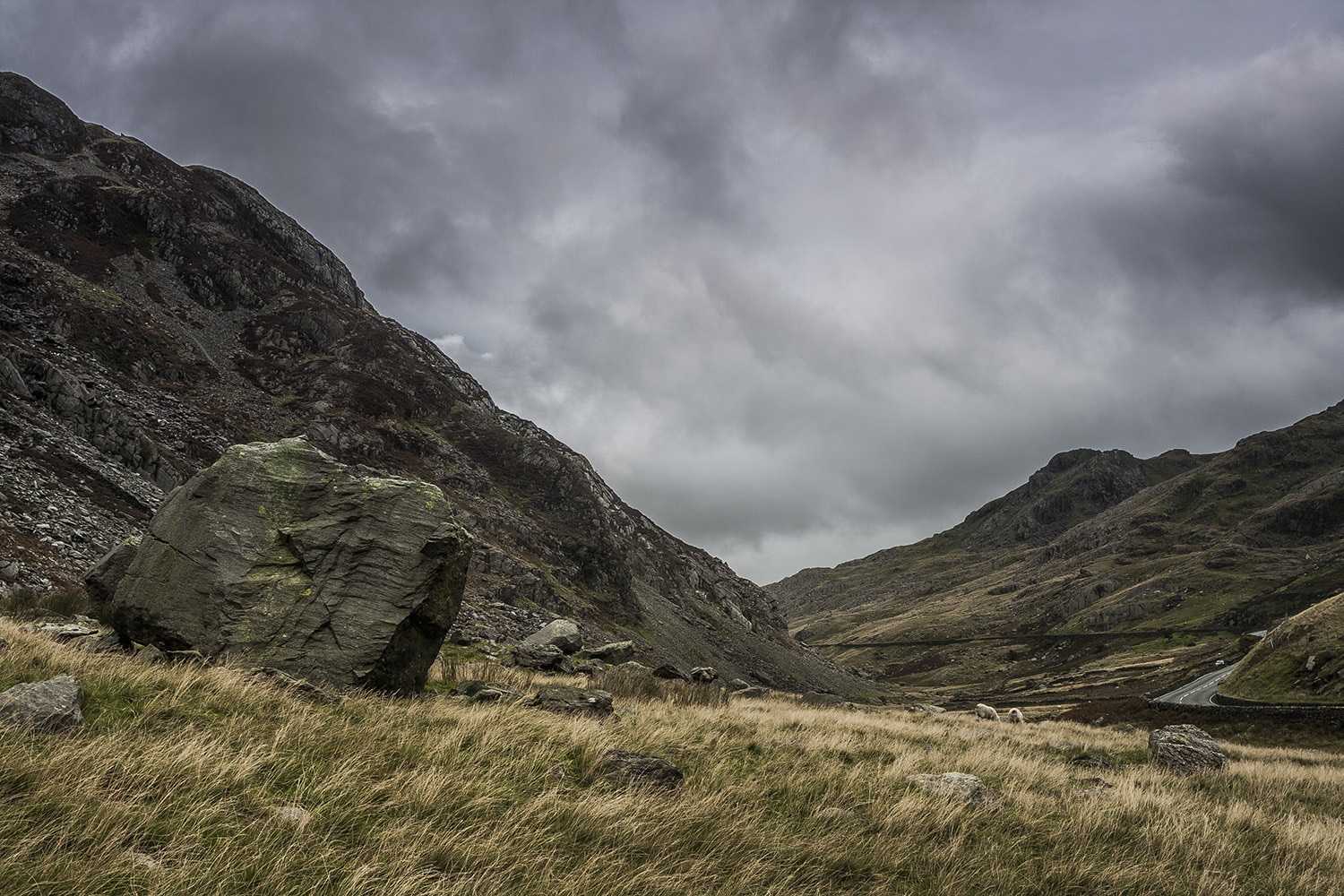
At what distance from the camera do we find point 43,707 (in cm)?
568

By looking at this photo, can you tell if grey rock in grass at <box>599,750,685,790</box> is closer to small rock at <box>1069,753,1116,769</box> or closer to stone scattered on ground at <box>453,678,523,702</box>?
stone scattered on ground at <box>453,678,523,702</box>

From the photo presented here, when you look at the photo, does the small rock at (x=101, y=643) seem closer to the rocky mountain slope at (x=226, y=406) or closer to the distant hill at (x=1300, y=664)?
the rocky mountain slope at (x=226, y=406)

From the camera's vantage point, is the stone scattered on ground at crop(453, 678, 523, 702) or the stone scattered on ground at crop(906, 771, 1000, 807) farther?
the stone scattered on ground at crop(453, 678, 523, 702)

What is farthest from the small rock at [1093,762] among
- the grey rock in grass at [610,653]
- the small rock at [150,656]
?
the grey rock in grass at [610,653]

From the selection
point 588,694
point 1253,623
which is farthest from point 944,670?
point 588,694

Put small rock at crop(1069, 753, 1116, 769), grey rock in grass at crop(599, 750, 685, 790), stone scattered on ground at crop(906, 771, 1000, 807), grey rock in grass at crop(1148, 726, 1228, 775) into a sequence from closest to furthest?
grey rock in grass at crop(599, 750, 685, 790)
stone scattered on ground at crop(906, 771, 1000, 807)
small rock at crop(1069, 753, 1116, 769)
grey rock in grass at crop(1148, 726, 1228, 775)

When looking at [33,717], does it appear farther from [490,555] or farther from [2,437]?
[490,555]

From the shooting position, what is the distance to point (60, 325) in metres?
55.6

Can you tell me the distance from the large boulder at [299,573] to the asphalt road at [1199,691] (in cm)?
6684

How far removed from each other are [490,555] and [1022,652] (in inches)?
5942

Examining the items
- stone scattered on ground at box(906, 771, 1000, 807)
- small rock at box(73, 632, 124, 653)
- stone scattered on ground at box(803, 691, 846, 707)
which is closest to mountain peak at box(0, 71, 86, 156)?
small rock at box(73, 632, 124, 653)

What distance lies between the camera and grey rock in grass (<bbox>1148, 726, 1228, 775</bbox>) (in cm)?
1429

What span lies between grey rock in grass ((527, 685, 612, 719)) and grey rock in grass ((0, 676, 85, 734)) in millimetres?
7294

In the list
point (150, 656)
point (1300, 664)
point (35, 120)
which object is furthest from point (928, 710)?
point (35, 120)
